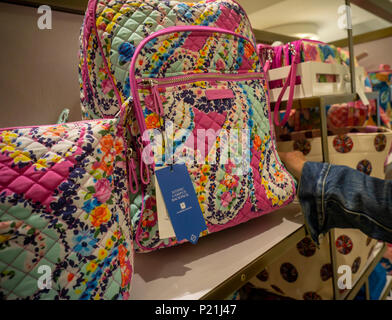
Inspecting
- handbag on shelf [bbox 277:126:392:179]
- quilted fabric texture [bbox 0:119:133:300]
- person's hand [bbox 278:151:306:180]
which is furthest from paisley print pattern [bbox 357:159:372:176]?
quilted fabric texture [bbox 0:119:133:300]

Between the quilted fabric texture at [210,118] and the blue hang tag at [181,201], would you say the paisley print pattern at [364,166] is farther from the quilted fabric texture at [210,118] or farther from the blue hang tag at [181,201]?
the blue hang tag at [181,201]

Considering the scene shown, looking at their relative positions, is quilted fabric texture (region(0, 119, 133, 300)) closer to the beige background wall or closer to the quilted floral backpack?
the quilted floral backpack

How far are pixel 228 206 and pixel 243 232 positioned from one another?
0.11 m

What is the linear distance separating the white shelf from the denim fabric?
0.05 metres

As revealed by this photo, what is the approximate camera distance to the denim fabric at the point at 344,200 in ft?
1.70

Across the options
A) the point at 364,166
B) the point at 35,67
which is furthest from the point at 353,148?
the point at 35,67

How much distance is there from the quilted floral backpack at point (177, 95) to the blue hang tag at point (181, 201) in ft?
0.06

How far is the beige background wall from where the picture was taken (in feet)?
1.70

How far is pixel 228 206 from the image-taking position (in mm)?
493

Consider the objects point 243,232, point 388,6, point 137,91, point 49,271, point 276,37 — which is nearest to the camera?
point 49,271

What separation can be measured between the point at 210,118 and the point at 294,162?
345mm

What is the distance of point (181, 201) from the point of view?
43cm
